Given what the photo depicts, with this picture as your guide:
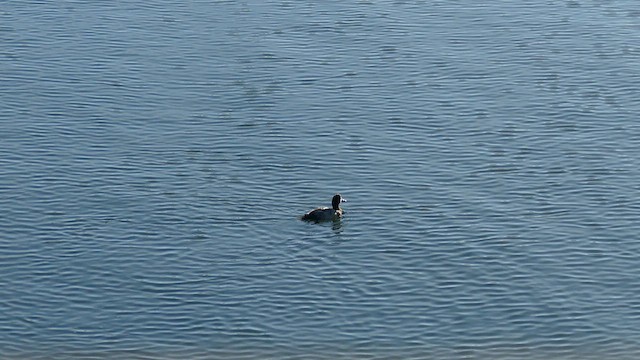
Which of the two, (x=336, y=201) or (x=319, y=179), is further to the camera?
(x=319, y=179)

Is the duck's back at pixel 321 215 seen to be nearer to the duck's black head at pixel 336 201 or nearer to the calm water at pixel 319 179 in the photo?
the calm water at pixel 319 179

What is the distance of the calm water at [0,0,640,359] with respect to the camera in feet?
123

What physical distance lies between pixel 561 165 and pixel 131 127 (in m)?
13.3

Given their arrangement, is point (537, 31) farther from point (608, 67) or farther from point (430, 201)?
point (430, 201)

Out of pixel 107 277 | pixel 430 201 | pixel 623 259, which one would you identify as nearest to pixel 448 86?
pixel 430 201

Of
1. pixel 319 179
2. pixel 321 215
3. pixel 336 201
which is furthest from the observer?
pixel 319 179

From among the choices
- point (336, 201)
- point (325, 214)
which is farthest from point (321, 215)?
point (336, 201)

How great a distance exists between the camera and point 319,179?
152 feet

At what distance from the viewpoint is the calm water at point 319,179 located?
37375 millimetres

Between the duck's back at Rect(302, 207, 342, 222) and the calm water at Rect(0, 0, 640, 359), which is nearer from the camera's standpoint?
the calm water at Rect(0, 0, 640, 359)

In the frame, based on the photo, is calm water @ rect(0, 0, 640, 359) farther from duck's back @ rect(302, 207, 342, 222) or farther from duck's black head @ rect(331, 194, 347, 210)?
duck's black head @ rect(331, 194, 347, 210)

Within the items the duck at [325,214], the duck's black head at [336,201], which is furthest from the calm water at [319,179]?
the duck's black head at [336,201]

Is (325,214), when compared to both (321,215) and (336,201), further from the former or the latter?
(336,201)

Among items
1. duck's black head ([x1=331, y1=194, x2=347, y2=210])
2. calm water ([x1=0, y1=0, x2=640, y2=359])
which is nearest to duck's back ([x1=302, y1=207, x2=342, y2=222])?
calm water ([x1=0, y1=0, x2=640, y2=359])
